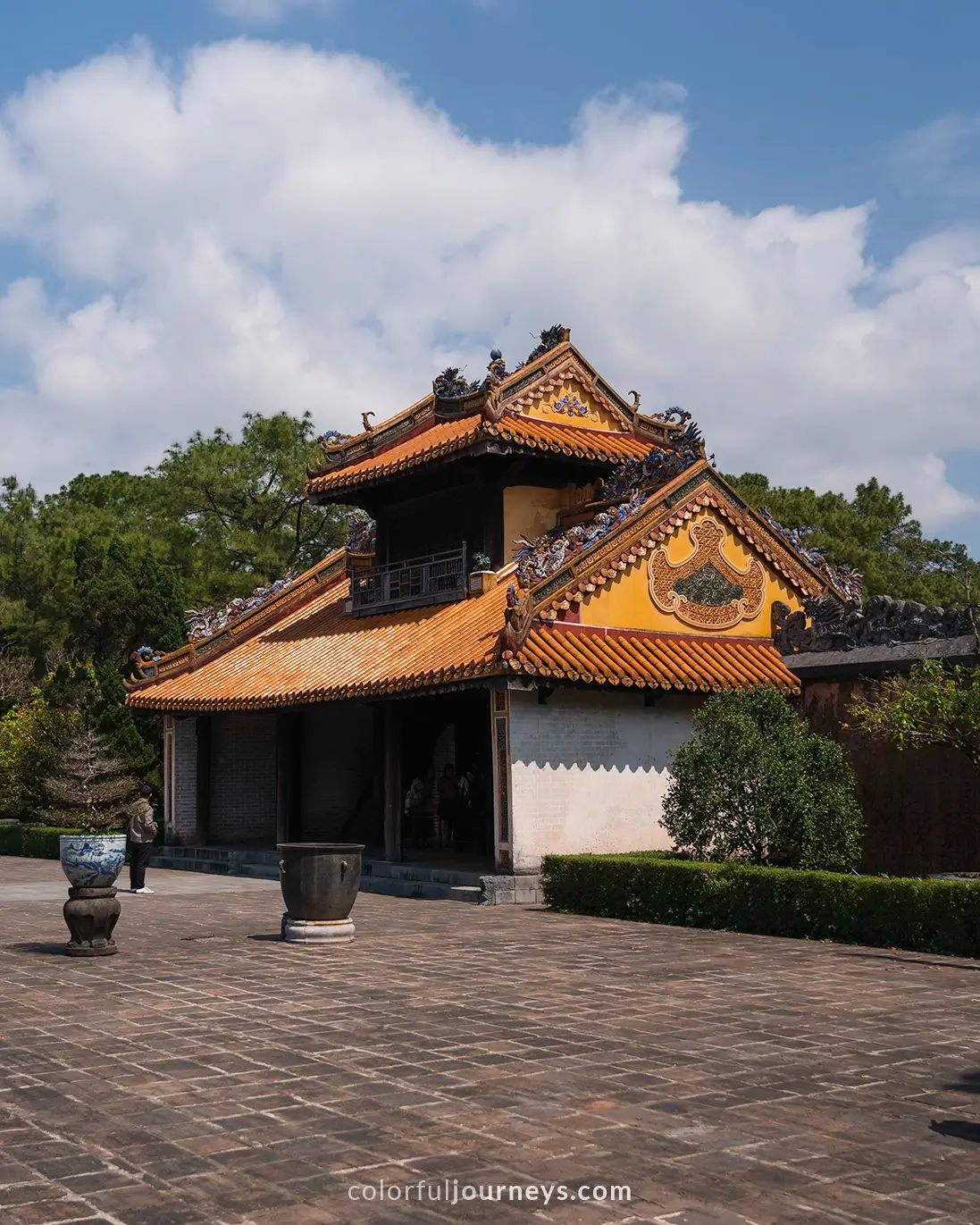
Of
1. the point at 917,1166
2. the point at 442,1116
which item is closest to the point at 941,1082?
the point at 917,1166

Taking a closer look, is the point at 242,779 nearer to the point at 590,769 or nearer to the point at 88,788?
the point at 88,788

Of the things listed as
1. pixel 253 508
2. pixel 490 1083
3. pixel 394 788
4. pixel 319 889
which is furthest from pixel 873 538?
pixel 490 1083

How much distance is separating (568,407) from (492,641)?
6.73m

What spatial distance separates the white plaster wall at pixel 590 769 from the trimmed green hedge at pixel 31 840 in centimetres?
1299

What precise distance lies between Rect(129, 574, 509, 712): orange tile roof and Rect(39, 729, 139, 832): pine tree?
3496 millimetres

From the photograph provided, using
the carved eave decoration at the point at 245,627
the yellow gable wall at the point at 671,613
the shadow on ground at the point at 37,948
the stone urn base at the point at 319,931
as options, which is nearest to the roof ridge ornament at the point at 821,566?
the yellow gable wall at the point at 671,613

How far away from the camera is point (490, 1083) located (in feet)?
24.4

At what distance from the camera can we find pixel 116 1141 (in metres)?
6.30

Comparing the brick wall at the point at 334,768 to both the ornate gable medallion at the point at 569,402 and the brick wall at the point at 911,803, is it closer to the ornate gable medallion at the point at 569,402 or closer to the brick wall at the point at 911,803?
the ornate gable medallion at the point at 569,402

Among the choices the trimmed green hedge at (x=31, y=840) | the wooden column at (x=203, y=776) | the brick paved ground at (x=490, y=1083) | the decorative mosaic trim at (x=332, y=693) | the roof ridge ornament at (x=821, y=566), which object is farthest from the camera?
the trimmed green hedge at (x=31, y=840)

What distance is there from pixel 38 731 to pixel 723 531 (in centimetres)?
1641

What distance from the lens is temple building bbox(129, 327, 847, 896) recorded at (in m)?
18.9

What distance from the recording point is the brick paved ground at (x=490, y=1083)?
5559mm

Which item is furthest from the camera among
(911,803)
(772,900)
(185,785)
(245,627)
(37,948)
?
(245,627)
